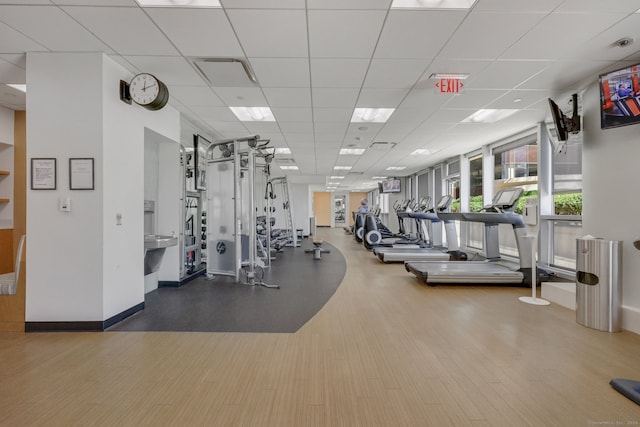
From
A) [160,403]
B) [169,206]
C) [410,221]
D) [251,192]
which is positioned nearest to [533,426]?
[160,403]

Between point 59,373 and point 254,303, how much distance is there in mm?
2101

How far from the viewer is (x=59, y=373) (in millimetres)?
2363

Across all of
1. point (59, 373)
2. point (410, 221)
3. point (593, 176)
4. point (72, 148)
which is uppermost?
point (72, 148)

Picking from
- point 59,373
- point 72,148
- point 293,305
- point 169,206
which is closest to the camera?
point 59,373

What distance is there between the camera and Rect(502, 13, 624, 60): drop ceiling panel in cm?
264

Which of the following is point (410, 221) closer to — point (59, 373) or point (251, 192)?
point (251, 192)

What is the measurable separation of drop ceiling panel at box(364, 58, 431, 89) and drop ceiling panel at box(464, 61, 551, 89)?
0.76 m

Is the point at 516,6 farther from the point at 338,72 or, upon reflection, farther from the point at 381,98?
the point at 381,98

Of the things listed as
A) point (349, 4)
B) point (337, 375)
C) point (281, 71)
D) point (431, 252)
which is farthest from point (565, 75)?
point (431, 252)

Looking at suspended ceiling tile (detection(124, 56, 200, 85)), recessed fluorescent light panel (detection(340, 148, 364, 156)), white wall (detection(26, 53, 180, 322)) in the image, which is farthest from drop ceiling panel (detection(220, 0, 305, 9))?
recessed fluorescent light panel (detection(340, 148, 364, 156))

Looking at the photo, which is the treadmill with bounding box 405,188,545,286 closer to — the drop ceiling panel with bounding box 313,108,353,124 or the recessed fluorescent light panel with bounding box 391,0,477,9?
the drop ceiling panel with bounding box 313,108,353,124

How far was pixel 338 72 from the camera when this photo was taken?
3.62 m

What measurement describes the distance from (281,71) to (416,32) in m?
1.55

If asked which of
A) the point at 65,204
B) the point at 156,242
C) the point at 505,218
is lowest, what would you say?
the point at 156,242
